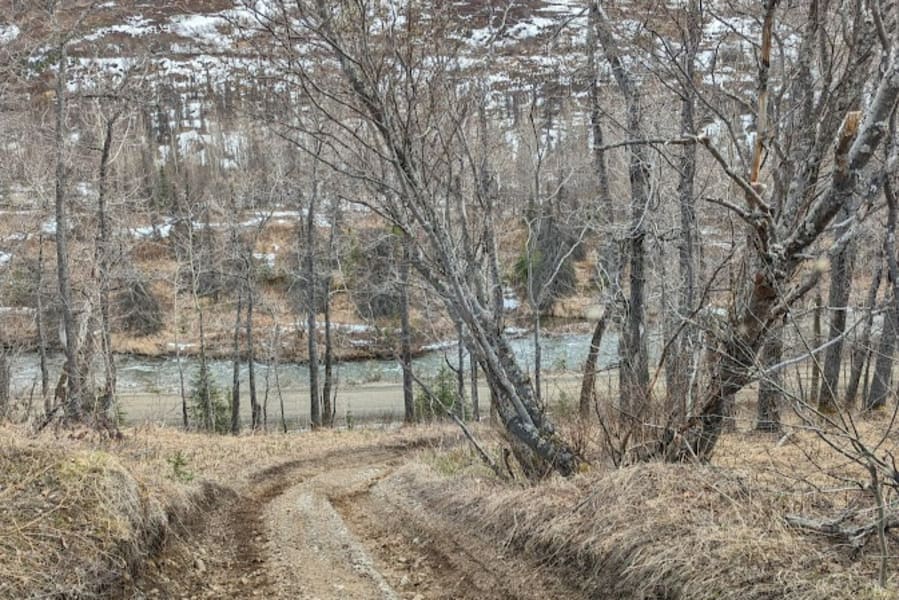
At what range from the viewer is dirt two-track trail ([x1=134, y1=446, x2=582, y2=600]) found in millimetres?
5035

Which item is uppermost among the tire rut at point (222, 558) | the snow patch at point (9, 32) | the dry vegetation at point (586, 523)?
the snow patch at point (9, 32)

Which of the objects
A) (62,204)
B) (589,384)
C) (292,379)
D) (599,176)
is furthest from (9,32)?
(292,379)

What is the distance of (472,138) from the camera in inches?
411

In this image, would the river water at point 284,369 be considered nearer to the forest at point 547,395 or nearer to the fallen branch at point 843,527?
the forest at point 547,395

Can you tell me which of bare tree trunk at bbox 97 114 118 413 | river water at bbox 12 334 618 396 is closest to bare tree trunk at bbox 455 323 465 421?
bare tree trunk at bbox 97 114 118 413

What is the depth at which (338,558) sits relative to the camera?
5.94 meters

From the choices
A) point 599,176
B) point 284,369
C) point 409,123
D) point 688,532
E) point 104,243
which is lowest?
point 284,369

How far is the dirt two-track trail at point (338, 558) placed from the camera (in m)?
5.04

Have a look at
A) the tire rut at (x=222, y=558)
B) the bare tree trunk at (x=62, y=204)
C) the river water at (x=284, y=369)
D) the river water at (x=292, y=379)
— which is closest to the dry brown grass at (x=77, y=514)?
the tire rut at (x=222, y=558)

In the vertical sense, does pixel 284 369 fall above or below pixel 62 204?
below

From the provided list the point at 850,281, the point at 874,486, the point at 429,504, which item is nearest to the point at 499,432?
the point at 429,504

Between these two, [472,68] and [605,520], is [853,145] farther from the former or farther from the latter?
[472,68]

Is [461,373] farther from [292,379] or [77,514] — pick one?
[292,379]

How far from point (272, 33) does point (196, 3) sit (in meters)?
0.78
